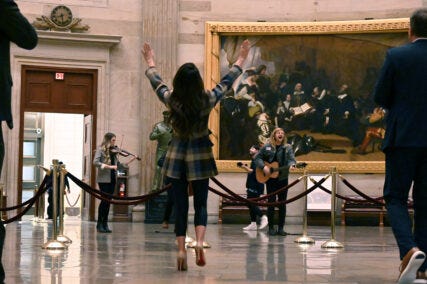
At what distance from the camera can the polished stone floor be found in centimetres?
648

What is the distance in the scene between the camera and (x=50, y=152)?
27.9m

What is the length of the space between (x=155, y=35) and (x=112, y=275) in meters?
12.9

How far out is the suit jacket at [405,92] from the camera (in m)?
5.94

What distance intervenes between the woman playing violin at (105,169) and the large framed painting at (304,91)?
564cm

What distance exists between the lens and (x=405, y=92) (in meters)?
6.02

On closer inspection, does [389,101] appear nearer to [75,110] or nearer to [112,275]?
[112,275]

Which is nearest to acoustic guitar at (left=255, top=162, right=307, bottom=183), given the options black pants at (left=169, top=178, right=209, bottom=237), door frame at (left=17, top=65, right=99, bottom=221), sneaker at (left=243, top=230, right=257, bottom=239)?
sneaker at (left=243, top=230, right=257, bottom=239)

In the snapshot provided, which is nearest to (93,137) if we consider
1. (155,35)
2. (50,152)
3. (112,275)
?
(155,35)

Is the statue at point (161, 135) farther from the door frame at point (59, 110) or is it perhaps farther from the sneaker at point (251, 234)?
the sneaker at point (251, 234)

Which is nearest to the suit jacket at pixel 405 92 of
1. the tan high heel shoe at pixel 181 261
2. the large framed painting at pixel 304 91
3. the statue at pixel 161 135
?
the tan high heel shoe at pixel 181 261

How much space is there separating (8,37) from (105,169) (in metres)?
8.91

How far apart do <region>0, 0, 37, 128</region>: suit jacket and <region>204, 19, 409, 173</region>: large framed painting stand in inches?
571

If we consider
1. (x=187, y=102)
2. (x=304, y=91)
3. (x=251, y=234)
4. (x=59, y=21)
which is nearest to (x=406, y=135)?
(x=187, y=102)

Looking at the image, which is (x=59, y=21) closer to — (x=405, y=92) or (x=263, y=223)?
(x=263, y=223)
